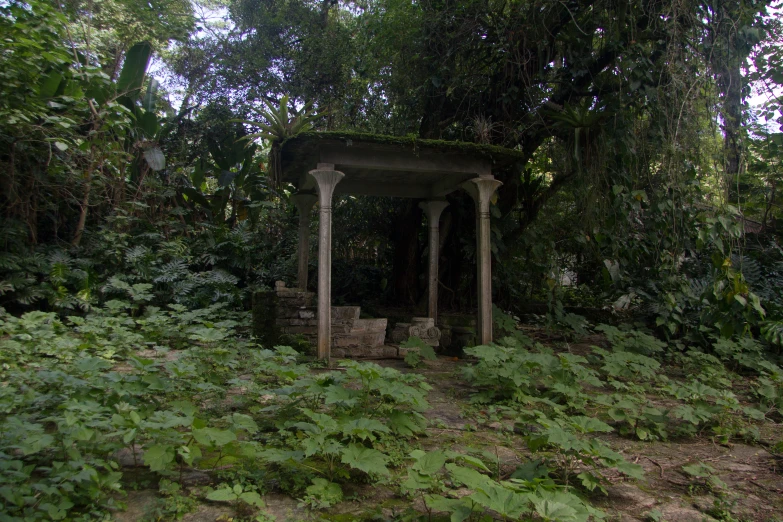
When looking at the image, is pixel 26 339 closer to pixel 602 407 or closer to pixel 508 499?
pixel 508 499

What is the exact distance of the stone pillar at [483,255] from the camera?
662 centimetres

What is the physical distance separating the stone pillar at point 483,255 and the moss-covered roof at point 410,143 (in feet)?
1.20

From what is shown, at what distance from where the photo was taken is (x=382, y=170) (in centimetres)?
669

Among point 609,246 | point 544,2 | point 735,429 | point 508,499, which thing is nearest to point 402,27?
point 544,2

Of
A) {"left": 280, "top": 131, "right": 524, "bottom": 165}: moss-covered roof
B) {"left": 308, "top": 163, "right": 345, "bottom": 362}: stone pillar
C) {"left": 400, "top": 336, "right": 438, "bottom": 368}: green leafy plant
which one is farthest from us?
{"left": 400, "top": 336, "right": 438, "bottom": 368}: green leafy plant

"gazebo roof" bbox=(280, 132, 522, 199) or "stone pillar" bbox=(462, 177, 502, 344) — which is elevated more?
"gazebo roof" bbox=(280, 132, 522, 199)

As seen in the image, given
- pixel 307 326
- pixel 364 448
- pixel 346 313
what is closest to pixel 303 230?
pixel 346 313

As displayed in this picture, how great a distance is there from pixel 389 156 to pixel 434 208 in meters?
1.99

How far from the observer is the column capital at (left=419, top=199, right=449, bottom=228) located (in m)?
8.19

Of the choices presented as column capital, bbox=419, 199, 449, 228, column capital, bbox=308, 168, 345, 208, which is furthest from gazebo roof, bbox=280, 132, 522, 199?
column capital, bbox=419, 199, 449, 228

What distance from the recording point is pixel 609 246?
7.79 m

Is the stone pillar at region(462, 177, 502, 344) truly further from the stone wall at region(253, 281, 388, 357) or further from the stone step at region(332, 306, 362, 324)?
the stone step at region(332, 306, 362, 324)

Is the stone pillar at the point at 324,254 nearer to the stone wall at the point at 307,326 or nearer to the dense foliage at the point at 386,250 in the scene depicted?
the dense foliage at the point at 386,250

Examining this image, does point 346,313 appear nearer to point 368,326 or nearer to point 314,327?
point 368,326
